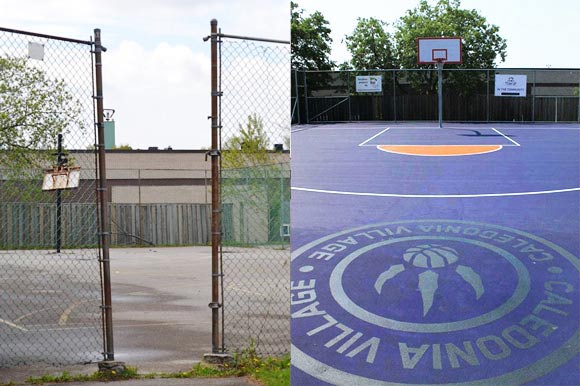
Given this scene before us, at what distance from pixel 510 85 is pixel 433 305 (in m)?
1.16

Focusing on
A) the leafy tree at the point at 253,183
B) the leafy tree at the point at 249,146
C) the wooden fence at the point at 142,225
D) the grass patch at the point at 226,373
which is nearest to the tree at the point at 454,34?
the grass patch at the point at 226,373

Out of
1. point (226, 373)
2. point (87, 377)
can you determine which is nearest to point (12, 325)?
point (87, 377)

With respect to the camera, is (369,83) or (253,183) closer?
(369,83)

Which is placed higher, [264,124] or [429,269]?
[264,124]

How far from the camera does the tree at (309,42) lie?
3602 millimetres

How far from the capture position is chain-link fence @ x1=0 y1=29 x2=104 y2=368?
4.75m

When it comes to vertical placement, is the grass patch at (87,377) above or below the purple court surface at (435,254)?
below

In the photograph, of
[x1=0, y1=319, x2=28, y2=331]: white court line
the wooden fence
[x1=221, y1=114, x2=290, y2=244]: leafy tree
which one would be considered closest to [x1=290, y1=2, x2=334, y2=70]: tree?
[x1=0, y1=319, x2=28, y2=331]: white court line

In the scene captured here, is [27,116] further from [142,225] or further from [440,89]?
[440,89]

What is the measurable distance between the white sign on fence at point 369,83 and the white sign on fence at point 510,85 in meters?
0.59

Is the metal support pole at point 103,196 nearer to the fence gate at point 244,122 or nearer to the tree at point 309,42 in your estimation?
the fence gate at point 244,122

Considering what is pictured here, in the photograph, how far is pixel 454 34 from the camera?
379 cm

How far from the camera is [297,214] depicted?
12.6ft

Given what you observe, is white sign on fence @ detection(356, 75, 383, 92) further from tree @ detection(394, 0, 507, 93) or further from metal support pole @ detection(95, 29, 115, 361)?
metal support pole @ detection(95, 29, 115, 361)
